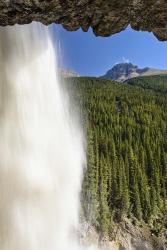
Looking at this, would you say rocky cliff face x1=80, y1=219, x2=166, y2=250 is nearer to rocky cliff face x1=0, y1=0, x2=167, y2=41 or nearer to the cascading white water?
the cascading white water

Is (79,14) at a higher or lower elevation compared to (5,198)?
higher

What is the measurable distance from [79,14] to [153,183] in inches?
3808

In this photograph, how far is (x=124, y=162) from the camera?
11250 centimetres

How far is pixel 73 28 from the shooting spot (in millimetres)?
12688

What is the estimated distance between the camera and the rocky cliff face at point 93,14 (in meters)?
11.0

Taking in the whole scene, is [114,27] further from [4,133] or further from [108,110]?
[108,110]

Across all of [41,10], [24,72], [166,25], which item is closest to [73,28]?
[41,10]

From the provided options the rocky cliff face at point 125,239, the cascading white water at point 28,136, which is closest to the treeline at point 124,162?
the rocky cliff face at point 125,239

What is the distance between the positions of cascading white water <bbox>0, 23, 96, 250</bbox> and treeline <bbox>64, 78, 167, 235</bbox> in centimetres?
530

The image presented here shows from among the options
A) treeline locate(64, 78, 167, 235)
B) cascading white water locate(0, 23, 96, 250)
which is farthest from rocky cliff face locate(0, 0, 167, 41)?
treeline locate(64, 78, 167, 235)

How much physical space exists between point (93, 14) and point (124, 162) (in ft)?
333

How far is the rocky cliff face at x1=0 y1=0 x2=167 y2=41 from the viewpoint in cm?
1098

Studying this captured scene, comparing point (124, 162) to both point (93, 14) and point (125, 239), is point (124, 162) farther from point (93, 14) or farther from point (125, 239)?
point (93, 14)

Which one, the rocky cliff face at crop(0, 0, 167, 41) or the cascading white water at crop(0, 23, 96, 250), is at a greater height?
the rocky cliff face at crop(0, 0, 167, 41)
